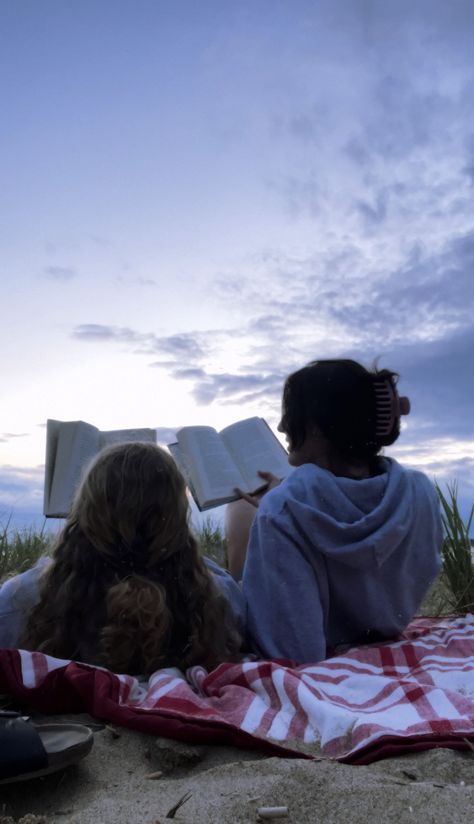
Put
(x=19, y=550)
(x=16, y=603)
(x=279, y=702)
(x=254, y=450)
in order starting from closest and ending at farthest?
(x=279, y=702)
(x=16, y=603)
(x=254, y=450)
(x=19, y=550)

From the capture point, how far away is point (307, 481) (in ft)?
9.95

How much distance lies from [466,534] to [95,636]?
8.40ft

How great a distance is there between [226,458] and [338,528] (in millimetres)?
810

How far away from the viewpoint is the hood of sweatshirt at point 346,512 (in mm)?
2949

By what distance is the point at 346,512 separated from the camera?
301 cm

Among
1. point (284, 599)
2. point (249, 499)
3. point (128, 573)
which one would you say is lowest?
point (284, 599)

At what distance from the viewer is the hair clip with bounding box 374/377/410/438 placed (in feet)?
10.2

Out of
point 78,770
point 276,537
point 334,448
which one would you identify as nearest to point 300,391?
point 334,448

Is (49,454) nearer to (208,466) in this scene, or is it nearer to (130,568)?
(208,466)

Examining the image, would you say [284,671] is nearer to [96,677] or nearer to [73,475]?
[96,677]

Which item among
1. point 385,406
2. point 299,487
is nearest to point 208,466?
point 299,487

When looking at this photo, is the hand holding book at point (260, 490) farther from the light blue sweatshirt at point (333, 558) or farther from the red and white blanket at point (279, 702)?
the red and white blanket at point (279, 702)

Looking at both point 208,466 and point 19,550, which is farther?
point 19,550

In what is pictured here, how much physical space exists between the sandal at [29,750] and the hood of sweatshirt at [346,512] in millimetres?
1339
